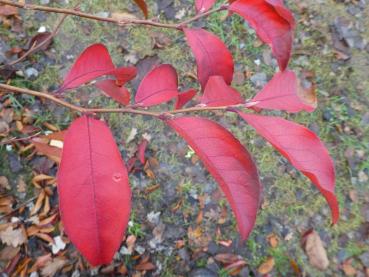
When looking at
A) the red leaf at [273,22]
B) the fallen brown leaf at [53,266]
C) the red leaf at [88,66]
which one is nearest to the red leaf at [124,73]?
the red leaf at [88,66]

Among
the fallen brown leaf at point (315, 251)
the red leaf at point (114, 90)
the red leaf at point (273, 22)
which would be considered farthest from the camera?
the fallen brown leaf at point (315, 251)

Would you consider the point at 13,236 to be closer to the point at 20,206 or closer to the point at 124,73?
the point at 20,206

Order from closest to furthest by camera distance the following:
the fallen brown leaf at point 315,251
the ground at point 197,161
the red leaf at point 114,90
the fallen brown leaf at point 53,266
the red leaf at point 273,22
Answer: the red leaf at point 273,22, the red leaf at point 114,90, the fallen brown leaf at point 53,266, the ground at point 197,161, the fallen brown leaf at point 315,251

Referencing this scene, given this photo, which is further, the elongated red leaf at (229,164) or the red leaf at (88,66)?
the red leaf at (88,66)

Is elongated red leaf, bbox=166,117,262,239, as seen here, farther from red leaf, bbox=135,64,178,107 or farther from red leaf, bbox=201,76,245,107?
red leaf, bbox=135,64,178,107

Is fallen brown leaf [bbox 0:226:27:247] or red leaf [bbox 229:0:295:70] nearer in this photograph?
red leaf [bbox 229:0:295:70]

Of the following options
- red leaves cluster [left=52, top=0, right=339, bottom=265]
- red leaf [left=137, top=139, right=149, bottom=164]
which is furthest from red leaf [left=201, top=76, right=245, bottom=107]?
red leaf [left=137, top=139, right=149, bottom=164]

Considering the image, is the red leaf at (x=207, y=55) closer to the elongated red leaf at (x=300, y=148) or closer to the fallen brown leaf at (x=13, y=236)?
the elongated red leaf at (x=300, y=148)
